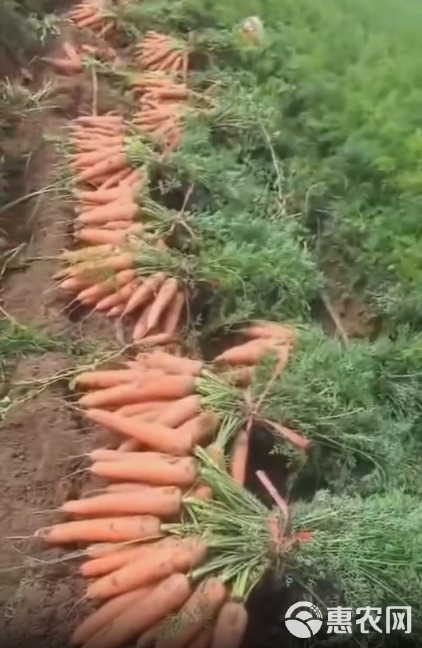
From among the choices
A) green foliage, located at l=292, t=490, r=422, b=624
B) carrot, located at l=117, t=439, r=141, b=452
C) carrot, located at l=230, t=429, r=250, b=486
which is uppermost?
carrot, located at l=230, t=429, r=250, b=486

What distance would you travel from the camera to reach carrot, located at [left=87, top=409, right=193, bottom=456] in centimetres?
88

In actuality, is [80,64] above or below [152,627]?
above

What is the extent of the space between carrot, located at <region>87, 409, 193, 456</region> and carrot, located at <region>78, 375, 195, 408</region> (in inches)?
0.4

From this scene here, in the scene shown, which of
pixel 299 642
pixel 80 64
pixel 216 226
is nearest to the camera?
pixel 299 642

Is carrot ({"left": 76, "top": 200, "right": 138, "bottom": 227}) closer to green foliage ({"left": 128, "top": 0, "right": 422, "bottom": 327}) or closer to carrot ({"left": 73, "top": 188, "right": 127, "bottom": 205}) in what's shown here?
carrot ({"left": 73, "top": 188, "right": 127, "bottom": 205})

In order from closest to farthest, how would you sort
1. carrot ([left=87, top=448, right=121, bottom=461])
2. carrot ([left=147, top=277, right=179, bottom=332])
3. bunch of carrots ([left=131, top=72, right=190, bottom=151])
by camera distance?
carrot ([left=87, top=448, right=121, bottom=461])
carrot ([left=147, top=277, right=179, bottom=332])
bunch of carrots ([left=131, top=72, right=190, bottom=151])

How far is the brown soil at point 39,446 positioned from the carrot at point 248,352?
0.13 metres

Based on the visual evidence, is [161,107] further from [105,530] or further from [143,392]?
[105,530]

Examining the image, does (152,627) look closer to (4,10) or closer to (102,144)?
(102,144)

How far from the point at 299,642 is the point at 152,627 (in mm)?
124

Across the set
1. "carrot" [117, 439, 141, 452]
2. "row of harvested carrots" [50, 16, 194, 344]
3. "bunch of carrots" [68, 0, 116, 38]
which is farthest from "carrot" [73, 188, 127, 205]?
"carrot" [117, 439, 141, 452]

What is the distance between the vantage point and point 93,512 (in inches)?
32.1

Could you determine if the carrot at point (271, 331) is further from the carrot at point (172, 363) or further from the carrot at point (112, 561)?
the carrot at point (112, 561)

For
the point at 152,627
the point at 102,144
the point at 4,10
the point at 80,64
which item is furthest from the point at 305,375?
the point at 4,10
